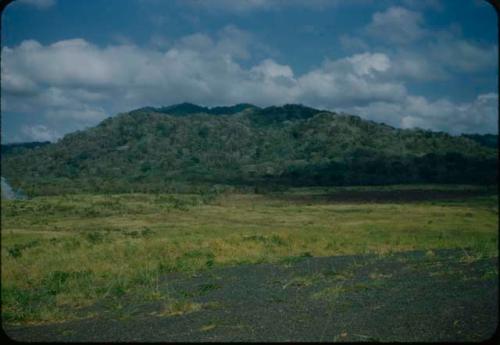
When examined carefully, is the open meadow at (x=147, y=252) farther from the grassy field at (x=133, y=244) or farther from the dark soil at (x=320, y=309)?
the dark soil at (x=320, y=309)

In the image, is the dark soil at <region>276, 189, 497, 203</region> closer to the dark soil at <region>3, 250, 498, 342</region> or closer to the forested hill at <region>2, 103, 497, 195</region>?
the forested hill at <region>2, 103, 497, 195</region>

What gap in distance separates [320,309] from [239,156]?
9429 centimetres

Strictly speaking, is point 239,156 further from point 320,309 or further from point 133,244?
point 320,309

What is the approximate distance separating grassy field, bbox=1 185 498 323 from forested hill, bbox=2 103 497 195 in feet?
5.18

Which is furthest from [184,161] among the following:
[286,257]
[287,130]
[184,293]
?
[184,293]

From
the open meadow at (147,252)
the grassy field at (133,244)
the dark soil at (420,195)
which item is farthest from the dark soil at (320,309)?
the dark soil at (420,195)

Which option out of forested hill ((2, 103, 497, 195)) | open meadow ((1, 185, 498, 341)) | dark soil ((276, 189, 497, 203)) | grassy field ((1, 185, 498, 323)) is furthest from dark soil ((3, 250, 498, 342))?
dark soil ((276, 189, 497, 203))

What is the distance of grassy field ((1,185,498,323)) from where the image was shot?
28.8 ft

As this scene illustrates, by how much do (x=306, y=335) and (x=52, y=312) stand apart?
482 cm

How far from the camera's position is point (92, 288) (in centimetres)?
1095

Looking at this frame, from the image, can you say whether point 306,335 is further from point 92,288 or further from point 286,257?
point 286,257

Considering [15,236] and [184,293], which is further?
[184,293]

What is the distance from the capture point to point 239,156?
103 metres

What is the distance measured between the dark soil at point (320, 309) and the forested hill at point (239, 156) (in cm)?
418
